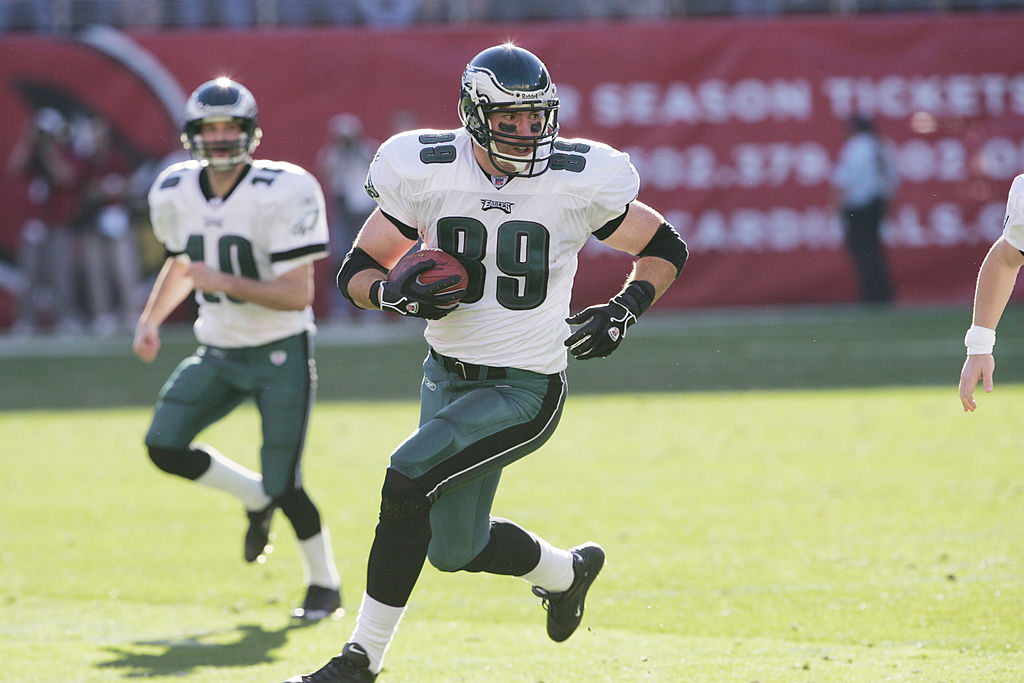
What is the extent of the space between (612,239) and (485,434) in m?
0.75

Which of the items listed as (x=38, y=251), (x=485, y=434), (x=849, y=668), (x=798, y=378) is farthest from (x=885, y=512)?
(x=38, y=251)

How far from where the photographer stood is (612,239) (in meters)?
4.31

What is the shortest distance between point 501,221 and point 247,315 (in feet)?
5.38

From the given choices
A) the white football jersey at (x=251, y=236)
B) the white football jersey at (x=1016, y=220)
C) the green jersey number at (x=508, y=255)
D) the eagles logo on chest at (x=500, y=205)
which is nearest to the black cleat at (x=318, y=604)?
the white football jersey at (x=251, y=236)

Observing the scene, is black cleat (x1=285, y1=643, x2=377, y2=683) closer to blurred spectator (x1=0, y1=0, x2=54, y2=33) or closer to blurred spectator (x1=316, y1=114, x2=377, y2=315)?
blurred spectator (x1=316, y1=114, x2=377, y2=315)

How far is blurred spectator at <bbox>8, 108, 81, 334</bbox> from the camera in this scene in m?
13.9

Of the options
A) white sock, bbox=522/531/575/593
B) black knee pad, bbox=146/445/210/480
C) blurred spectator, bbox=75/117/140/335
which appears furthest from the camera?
blurred spectator, bbox=75/117/140/335

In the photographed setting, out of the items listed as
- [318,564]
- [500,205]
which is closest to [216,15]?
[318,564]

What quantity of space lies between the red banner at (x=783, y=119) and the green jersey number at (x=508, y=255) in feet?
33.8

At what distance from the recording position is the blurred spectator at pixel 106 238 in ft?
45.4

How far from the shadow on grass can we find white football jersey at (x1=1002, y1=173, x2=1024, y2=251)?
2499 mm

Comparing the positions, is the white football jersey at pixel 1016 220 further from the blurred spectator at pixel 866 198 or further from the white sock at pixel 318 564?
the blurred spectator at pixel 866 198

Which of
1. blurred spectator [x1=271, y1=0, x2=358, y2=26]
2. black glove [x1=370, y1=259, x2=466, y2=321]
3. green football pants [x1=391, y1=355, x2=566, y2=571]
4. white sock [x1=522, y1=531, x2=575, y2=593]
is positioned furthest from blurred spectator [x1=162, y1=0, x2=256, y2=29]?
black glove [x1=370, y1=259, x2=466, y2=321]

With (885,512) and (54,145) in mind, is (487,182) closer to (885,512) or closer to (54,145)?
(885,512)
